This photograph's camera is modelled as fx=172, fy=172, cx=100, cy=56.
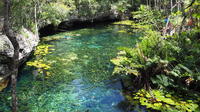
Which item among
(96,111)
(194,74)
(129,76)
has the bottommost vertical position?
(96,111)

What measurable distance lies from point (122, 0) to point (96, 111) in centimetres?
2679

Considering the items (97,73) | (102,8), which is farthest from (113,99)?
(102,8)

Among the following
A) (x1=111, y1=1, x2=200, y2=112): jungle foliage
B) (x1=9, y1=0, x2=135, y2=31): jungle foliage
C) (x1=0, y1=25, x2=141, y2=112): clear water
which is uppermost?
(x1=9, y1=0, x2=135, y2=31): jungle foliage

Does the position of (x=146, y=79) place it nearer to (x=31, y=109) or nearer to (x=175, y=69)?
(x=175, y=69)

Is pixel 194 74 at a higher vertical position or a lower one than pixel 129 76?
higher

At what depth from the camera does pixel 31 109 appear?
16.1 feet

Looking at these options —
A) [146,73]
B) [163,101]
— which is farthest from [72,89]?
[163,101]

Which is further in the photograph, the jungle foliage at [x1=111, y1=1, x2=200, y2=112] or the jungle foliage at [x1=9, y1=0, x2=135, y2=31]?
the jungle foliage at [x1=9, y1=0, x2=135, y2=31]

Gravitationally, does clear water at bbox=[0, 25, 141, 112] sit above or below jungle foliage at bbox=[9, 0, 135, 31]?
below

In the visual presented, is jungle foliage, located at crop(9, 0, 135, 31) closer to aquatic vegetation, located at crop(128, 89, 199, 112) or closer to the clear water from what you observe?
the clear water

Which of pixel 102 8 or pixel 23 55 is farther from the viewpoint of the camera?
pixel 102 8

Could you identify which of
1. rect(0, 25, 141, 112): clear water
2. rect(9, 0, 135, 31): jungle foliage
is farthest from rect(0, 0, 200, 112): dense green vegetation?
rect(9, 0, 135, 31): jungle foliage

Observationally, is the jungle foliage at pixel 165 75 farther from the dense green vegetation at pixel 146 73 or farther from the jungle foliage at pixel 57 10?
the jungle foliage at pixel 57 10

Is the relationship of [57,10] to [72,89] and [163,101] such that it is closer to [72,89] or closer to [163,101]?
[72,89]
